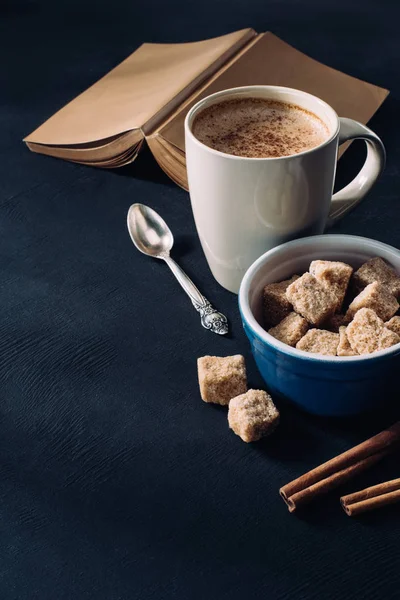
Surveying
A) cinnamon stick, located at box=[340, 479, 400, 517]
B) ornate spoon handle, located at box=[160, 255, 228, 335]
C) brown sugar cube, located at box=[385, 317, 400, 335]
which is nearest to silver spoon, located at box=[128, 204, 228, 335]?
ornate spoon handle, located at box=[160, 255, 228, 335]

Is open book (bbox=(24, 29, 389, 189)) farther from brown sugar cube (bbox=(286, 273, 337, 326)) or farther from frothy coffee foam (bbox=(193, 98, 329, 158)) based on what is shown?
brown sugar cube (bbox=(286, 273, 337, 326))

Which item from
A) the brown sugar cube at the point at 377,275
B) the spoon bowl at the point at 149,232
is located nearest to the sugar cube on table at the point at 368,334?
the brown sugar cube at the point at 377,275

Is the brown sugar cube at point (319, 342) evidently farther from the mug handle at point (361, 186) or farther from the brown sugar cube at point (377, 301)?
the mug handle at point (361, 186)

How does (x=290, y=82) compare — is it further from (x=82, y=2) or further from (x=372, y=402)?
(x=82, y=2)

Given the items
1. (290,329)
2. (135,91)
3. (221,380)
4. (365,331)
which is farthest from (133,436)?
(135,91)

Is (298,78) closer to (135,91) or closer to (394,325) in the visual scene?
(135,91)

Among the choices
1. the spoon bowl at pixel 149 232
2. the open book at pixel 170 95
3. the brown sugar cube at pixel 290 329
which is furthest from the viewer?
the open book at pixel 170 95
